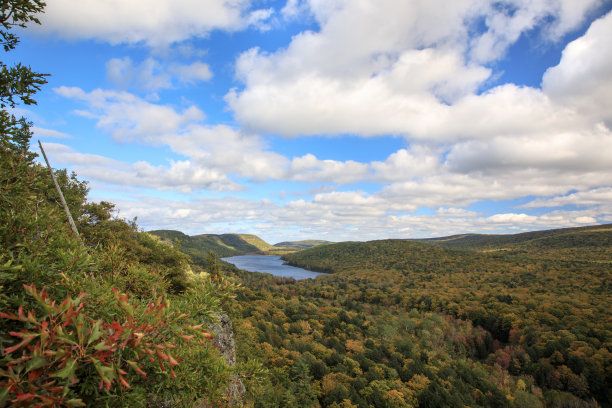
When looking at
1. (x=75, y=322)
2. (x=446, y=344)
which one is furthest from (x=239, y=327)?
(x=446, y=344)

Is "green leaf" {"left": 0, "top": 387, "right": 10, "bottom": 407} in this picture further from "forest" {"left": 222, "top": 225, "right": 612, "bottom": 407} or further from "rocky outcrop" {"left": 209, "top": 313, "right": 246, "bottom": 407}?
"rocky outcrop" {"left": 209, "top": 313, "right": 246, "bottom": 407}

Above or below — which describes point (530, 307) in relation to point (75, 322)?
below

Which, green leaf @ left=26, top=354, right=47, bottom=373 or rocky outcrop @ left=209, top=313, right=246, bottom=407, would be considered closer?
green leaf @ left=26, top=354, right=47, bottom=373

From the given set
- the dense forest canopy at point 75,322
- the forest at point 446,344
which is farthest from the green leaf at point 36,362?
the forest at point 446,344

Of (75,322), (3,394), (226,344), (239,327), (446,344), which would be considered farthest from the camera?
(446,344)

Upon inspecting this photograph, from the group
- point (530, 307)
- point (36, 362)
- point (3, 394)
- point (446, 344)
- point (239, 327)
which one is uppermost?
point (36, 362)

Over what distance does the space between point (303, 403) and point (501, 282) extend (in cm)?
9890

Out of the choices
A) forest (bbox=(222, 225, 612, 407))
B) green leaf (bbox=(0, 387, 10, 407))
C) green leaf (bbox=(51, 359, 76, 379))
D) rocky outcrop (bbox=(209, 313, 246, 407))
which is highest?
green leaf (bbox=(51, 359, 76, 379))

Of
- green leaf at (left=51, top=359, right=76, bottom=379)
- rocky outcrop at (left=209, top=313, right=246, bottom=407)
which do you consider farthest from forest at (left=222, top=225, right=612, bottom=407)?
rocky outcrop at (left=209, top=313, right=246, bottom=407)

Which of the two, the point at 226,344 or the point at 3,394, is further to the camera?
the point at 226,344

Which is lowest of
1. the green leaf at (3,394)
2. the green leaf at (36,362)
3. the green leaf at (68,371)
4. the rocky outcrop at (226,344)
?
the rocky outcrop at (226,344)

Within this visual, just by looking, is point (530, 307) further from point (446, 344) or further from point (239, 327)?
point (239, 327)

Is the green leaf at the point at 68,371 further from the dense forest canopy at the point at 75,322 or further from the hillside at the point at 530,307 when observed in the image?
the hillside at the point at 530,307

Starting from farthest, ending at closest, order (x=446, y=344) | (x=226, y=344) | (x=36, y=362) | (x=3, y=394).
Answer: (x=446, y=344)
(x=226, y=344)
(x=36, y=362)
(x=3, y=394)
